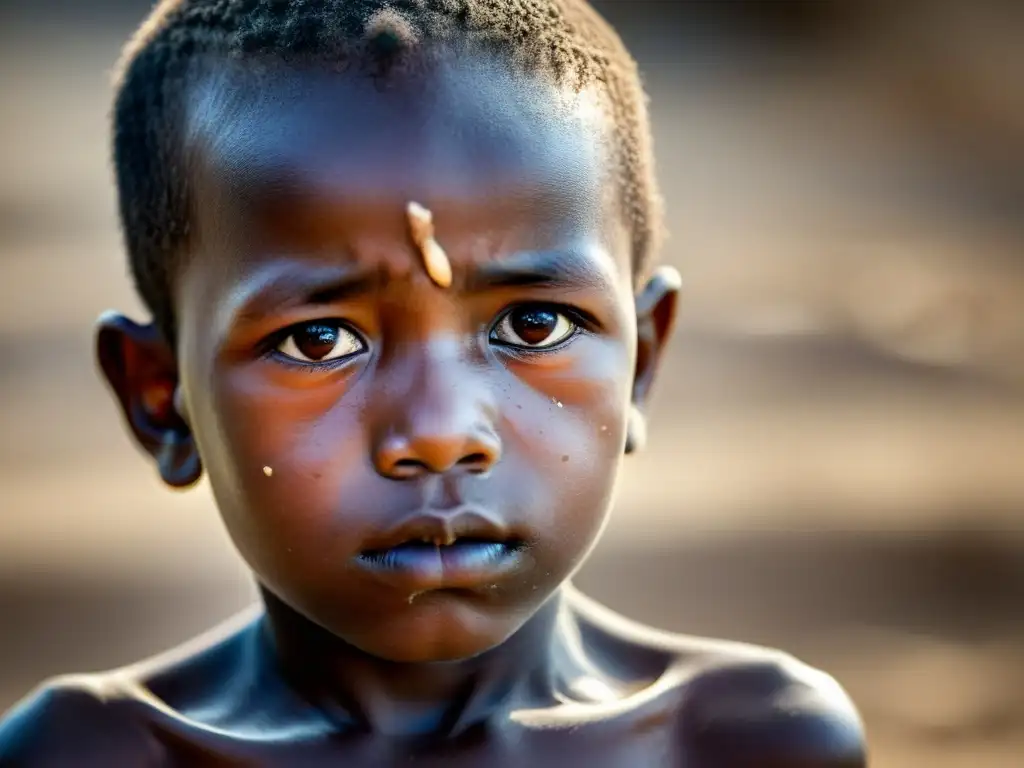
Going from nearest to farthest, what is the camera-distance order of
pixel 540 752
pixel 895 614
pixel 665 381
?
pixel 540 752, pixel 895 614, pixel 665 381

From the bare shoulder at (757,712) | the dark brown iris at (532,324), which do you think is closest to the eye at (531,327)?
the dark brown iris at (532,324)

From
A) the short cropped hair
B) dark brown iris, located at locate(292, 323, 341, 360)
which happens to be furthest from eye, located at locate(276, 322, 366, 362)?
the short cropped hair

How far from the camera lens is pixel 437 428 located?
5.42ft

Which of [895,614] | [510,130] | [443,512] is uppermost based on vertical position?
[510,130]

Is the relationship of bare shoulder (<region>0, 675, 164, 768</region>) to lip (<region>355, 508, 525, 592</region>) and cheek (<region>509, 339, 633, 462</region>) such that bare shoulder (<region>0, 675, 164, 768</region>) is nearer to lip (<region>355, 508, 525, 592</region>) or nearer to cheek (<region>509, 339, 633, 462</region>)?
lip (<region>355, 508, 525, 592</region>)

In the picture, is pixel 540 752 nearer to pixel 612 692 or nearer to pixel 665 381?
pixel 612 692

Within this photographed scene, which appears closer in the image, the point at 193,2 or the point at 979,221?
the point at 193,2

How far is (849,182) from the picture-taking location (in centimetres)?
518

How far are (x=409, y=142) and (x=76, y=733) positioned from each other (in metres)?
0.78

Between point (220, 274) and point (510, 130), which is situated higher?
point (510, 130)

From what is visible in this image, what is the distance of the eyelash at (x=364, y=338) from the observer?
1742mm

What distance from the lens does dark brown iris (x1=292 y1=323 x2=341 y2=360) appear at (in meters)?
1.75

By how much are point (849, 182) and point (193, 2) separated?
3.49m

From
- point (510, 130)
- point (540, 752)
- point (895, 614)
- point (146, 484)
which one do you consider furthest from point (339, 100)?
point (146, 484)
